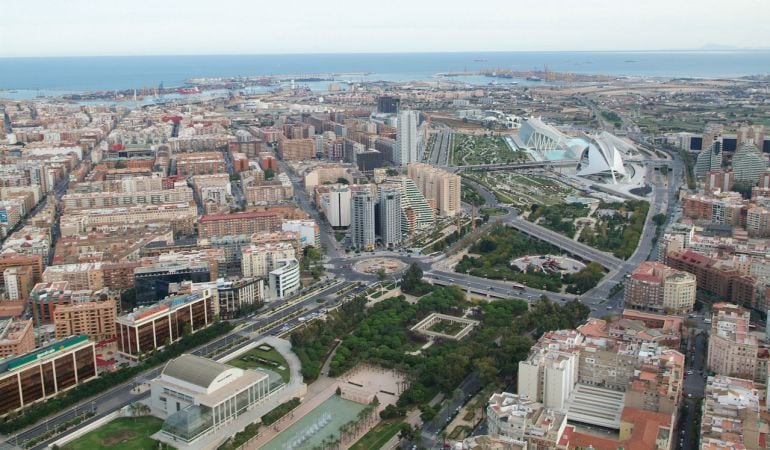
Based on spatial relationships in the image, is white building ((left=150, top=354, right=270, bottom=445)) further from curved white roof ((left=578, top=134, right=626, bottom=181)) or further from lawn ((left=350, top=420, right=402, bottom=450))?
curved white roof ((left=578, top=134, right=626, bottom=181))

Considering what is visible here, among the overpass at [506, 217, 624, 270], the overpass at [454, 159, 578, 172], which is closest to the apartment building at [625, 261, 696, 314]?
the overpass at [506, 217, 624, 270]

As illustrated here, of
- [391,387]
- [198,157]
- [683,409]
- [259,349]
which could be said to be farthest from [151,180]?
[683,409]

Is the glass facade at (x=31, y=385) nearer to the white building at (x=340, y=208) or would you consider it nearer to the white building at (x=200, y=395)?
the white building at (x=200, y=395)

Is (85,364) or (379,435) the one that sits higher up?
(85,364)

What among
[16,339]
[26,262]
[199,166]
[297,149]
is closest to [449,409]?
[16,339]

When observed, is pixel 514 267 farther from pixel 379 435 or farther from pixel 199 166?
pixel 199 166

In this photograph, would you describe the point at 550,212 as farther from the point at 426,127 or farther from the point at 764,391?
the point at 426,127
